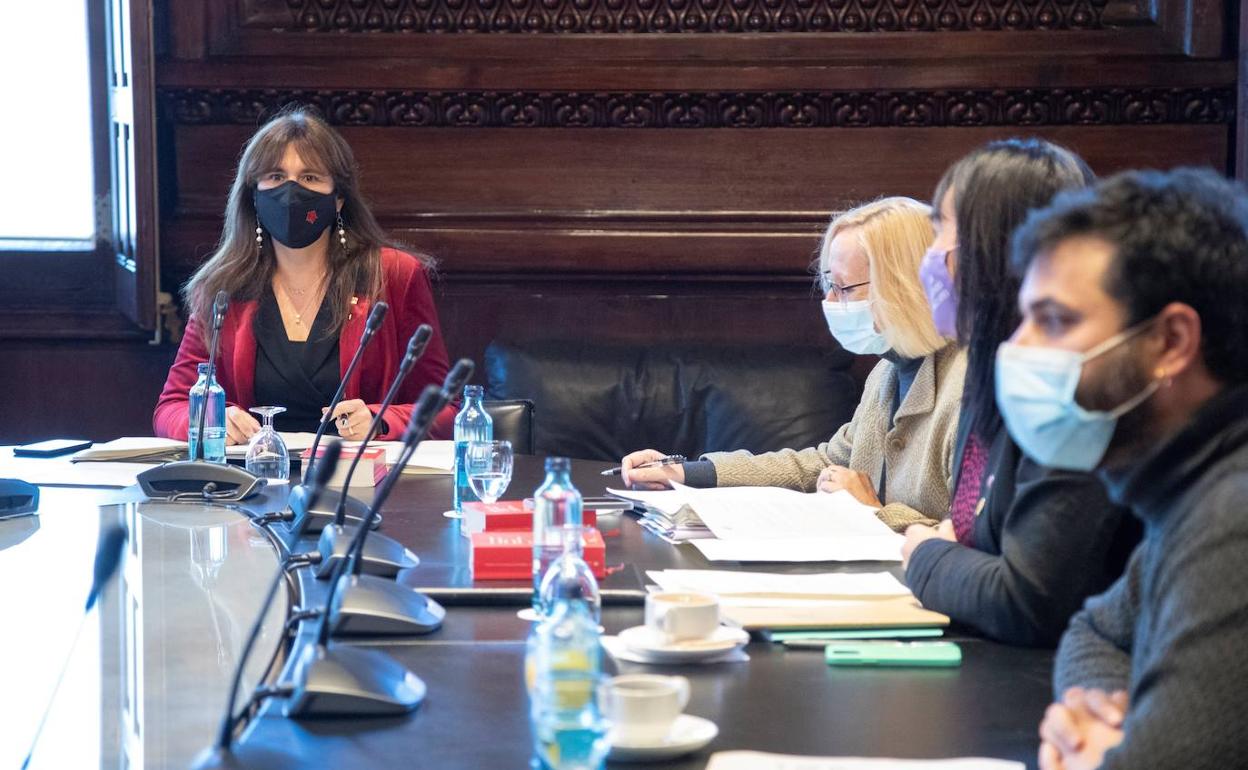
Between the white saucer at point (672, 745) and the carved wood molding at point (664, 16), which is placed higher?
the carved wood molding at point (664, 16)

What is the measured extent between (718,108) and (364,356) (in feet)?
4.27

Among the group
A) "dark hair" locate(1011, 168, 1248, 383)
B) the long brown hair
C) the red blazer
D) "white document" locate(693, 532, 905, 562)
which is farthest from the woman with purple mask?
the long brown hair

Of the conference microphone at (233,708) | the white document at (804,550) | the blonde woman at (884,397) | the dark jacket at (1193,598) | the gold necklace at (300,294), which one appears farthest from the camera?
the gold necklace at (300,294)

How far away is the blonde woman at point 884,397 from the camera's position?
2.50 meters

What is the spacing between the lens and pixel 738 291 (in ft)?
13.9

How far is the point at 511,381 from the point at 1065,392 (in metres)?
2.67

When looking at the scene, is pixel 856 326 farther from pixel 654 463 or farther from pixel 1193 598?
pixel 1193 598

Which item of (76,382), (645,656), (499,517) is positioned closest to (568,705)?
(645,656)

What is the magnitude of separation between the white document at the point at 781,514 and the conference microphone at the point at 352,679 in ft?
2.65

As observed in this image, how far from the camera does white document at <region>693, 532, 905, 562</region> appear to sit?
209cm

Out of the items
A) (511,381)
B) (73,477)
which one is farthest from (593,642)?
(511,381)

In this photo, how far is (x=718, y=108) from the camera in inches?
163

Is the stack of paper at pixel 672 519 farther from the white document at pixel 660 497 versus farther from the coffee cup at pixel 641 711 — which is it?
the coffee cup at pixel 641 711

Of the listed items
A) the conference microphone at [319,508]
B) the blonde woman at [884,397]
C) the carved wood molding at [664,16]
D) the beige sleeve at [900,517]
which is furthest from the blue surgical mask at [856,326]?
the carved wood molding at [664,16]
